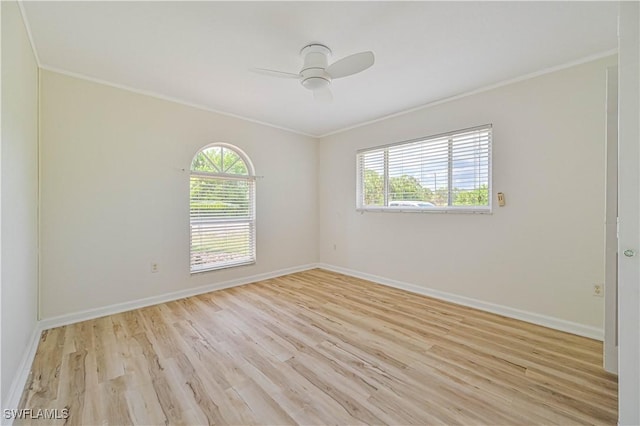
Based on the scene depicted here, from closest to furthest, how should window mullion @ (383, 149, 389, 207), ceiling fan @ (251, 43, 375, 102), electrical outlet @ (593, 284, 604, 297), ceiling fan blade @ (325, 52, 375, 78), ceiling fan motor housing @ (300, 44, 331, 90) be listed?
ceiling fan blade @ (325, 52, 375, 78) < ceiling fan @ (251, 43, 375, 102) < ceiling fan motor housing @ (300, 44, 331, 90) < electrical outlet @ (593, 284, 604, 297) < window mullion @ (383, 149, 389, 207)

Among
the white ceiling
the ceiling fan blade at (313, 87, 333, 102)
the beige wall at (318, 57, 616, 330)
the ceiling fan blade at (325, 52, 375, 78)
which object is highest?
the white ceiling

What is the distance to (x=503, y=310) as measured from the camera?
2.93 meters

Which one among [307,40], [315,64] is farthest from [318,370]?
[307,40]

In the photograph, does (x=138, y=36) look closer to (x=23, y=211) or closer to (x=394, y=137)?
(x=23, y=211)

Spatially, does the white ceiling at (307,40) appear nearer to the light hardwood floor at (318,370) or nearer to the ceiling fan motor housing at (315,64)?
the ceiling fan motor housing at (315,64)

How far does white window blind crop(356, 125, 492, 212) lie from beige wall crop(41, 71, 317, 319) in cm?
207

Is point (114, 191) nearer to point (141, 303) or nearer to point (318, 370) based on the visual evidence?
point (141, 303)

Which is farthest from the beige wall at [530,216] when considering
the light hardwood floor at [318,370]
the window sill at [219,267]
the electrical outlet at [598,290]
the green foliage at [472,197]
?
→ the window sill at [219,267]

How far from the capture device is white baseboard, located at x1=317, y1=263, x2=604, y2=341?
2457 mm

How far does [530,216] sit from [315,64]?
8.52ft

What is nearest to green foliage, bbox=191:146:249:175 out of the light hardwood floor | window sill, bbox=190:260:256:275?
window sill, bbox=190:260:256:275

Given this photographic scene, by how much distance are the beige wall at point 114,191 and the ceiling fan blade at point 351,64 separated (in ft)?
7.34

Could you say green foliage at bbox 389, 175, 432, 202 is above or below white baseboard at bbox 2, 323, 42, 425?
above

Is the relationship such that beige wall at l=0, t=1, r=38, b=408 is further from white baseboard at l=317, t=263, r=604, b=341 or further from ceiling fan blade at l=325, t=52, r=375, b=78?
white baseboard at l=317, t=263, r=604, b=341
